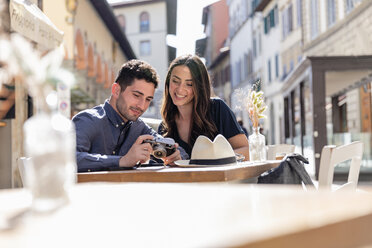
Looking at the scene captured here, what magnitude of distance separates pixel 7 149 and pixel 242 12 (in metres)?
27.1

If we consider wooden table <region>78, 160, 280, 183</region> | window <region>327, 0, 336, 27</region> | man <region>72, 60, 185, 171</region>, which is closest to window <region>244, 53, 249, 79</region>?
window <region>327, 0, 336, 27</region>

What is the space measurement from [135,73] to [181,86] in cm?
69

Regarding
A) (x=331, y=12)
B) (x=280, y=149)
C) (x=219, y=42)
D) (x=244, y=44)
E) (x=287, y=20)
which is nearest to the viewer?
(x=280, y=149)

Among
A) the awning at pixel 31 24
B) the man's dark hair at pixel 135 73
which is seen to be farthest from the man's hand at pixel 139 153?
the awning at pixel 31 24

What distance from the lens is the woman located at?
150 inches

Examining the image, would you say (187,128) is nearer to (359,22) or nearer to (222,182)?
(222,182)

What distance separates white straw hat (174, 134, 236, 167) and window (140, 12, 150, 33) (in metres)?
37.6

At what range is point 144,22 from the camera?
40.0 metres

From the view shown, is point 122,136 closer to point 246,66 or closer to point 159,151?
point 159,151

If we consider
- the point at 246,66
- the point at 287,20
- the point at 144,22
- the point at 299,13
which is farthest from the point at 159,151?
the point at 144,22

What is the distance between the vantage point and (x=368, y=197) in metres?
1.14

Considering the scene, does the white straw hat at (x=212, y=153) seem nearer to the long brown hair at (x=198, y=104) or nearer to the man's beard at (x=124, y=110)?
the man's beard at (x=124, y=110)

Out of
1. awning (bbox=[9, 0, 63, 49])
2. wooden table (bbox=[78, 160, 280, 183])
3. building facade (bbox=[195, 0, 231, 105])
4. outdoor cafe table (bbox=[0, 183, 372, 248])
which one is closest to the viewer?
outdoor cafe table (bbox=[0, 183, 372, 248])

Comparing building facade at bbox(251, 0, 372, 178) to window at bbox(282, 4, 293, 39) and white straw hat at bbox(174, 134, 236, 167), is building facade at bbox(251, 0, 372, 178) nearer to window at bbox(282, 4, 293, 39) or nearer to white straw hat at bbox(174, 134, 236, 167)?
window at bbox(282, 4, 293, 39)
